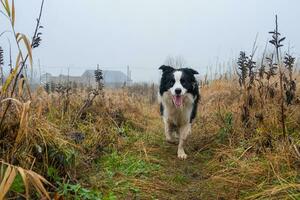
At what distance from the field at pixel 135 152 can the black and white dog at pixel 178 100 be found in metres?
0.28

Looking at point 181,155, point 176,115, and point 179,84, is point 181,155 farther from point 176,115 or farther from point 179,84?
point 179,84

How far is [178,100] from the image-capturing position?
6.20 metres

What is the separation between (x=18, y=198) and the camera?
2.60 metres

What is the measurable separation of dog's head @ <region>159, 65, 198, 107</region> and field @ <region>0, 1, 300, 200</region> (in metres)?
0.69

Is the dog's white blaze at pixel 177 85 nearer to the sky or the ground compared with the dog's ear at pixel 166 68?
nearer to the ground

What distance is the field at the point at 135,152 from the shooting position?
287cm

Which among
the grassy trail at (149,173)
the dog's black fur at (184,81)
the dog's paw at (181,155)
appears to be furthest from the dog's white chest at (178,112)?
the dog's paw at (181,155)

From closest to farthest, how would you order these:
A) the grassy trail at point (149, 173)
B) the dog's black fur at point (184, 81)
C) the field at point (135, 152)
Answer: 1. the field at point (135, 152)
2. the grassy trail at point (149, 173)
3. the dog's black fur at point (184, 81)

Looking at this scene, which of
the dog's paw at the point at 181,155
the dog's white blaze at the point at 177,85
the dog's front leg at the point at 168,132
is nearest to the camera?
the dog's paw at the point at 181,155

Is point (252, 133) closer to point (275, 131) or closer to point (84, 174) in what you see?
point (275, 131)

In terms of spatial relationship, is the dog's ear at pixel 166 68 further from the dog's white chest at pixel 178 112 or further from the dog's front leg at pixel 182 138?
the dog's front leg at pixel 182 138

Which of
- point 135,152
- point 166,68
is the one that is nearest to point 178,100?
point 166,68

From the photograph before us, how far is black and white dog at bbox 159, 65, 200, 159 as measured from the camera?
20.3 ft

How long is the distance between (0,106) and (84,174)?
1.04 meters
